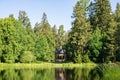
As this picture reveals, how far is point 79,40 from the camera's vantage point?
276ft

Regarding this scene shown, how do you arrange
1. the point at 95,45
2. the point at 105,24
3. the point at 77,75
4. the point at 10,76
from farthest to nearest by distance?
the point at 105,24 → the point at 95,45 → the point at 77,75 → the point at 10,76

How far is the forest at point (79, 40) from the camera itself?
77925mm

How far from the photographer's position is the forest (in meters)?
77.9

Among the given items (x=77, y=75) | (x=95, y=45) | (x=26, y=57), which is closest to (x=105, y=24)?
(x=95, y=45)

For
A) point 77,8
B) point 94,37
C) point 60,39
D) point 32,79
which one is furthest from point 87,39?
point 60,39

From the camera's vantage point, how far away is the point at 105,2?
9312 centimetres

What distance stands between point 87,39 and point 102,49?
220 inches

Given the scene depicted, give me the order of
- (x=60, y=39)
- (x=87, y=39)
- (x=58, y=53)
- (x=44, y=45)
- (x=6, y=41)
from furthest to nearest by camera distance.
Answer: (x=60, y=39)
(x=58, y=53)
(x=44, y=45)
(x=87, y=39)
(x=6, y=41)

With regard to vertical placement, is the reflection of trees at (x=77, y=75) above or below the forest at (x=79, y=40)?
below

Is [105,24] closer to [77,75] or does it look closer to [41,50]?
[41,50]

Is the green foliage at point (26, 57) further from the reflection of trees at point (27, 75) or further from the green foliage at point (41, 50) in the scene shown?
the reflection of trees at point (27, 75)

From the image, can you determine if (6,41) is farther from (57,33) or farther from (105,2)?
(57,33)

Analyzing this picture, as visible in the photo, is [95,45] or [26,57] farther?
[95,45]

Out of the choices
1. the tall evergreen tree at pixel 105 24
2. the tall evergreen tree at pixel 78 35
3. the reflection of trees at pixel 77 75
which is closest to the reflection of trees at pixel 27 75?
the reflection of trees at pixel 77 75
